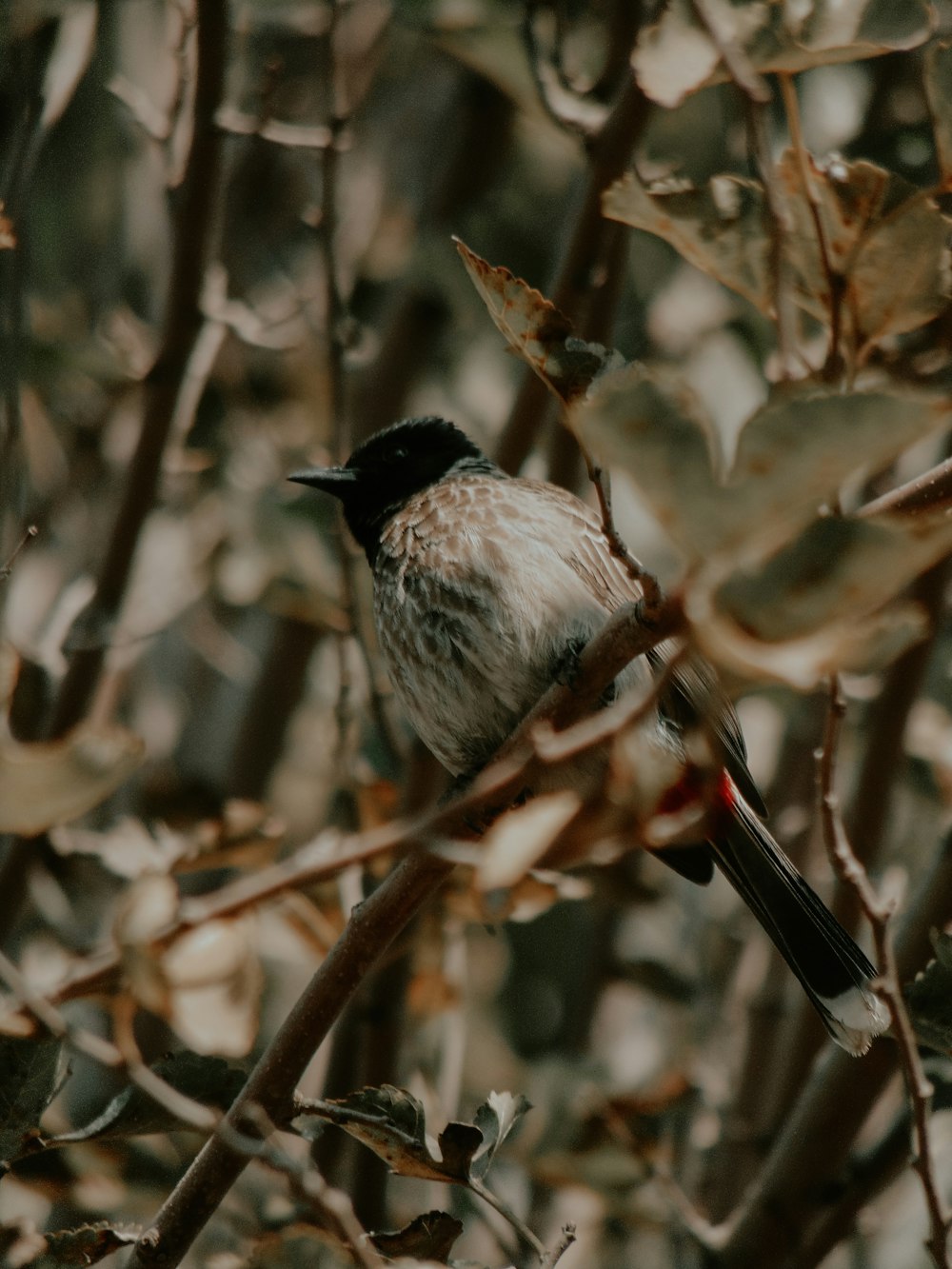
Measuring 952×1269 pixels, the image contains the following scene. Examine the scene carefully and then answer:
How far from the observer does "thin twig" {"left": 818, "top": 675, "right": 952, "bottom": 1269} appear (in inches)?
59.2

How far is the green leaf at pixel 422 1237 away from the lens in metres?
1.66

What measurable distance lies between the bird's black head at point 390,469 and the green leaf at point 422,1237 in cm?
156

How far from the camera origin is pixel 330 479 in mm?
2930

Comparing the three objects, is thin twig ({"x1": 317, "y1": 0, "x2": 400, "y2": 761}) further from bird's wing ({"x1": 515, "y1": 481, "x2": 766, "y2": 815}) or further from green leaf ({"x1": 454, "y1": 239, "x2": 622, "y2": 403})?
green leaf ({"x1": 454, "y1": 239, "x2": 622, "y2": 403})

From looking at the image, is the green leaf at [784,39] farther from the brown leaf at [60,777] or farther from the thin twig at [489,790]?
the brown leaf at [60,777]

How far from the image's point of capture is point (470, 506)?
2.59 meters

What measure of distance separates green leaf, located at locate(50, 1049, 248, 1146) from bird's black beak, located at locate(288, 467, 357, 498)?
4.66 ft

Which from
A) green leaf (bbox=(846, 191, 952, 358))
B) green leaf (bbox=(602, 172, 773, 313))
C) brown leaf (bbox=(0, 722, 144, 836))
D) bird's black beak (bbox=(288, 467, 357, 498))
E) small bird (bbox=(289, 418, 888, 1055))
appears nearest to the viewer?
brown leaf (bbox=(0, 722, 144, 836))

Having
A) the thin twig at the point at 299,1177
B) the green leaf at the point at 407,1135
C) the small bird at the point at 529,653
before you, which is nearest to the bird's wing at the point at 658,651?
the small bird at the point at 529,653

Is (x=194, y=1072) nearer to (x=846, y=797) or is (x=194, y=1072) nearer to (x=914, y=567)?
(x=914, y=567)

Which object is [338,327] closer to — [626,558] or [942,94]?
A: [942,94]

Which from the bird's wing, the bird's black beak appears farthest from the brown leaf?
the bird's black beak

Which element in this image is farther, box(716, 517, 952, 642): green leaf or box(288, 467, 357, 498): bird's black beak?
box(288, 467, 357, 498): bird's black beak

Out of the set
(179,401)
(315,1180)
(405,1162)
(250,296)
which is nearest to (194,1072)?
(405,1162)
